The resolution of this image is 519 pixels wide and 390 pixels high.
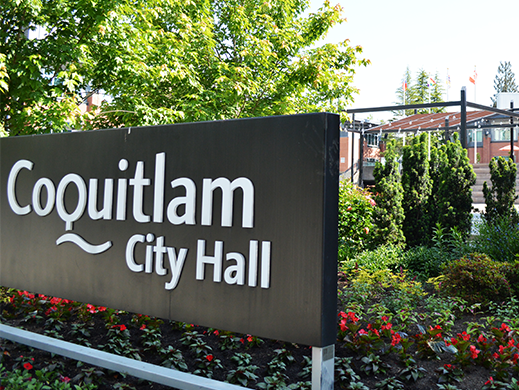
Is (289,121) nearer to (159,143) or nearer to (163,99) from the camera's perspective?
(159,143)

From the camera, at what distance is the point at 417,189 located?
331 inches

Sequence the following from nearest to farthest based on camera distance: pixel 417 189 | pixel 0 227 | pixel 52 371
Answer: pixel 52 371
pixel 0 227
pixel 417 189

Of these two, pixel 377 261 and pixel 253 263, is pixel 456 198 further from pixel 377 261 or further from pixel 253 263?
pixel 253 263

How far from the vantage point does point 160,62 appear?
8211 mm

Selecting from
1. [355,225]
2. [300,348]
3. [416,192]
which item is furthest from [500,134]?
[300,348]

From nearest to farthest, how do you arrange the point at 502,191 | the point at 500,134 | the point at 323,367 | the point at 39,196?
the point at 323,367 → the point at 39,196 → the point at 502,191 → the point at 500,134

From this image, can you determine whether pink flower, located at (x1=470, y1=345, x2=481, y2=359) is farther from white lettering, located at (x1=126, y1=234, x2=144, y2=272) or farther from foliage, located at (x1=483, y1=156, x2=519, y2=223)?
foliage, located at (x1=483, y1=156, x2=519, y2=223)

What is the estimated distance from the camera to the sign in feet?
7.68

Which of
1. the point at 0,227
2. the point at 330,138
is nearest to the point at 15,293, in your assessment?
the point at 0,227

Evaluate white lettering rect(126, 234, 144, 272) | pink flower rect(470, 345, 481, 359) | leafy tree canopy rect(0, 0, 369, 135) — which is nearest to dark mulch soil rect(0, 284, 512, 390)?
pink flower rect(470, 345, 481, 359)

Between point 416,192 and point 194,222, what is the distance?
6484 millimetres

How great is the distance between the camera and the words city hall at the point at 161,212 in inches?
99.5

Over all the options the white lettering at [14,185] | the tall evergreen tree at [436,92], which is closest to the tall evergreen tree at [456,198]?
the white lettering at [14,185]

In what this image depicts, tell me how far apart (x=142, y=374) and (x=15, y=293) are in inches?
138
